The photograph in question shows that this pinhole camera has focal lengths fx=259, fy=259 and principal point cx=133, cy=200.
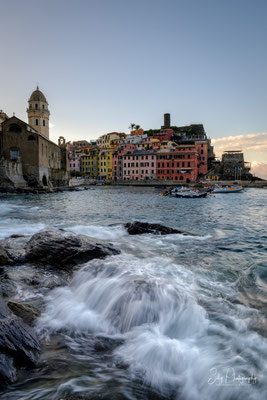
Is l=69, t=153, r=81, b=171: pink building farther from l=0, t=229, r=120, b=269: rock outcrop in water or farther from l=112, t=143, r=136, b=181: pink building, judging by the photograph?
l=0, t=229, r=120, b=269: rock outcrop in water

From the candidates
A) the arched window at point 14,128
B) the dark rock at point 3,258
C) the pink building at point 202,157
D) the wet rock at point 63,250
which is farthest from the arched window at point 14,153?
the pink building at point 202,157

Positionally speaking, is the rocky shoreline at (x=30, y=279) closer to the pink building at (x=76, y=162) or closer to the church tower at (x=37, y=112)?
the church tower at (x=37, y=112)

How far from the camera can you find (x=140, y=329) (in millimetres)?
4270

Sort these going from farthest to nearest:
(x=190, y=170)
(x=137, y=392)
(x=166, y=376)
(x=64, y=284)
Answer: (x=190, y=170)
(x=64, y=284)
(x=166, y=376)
(x=137, y=392)

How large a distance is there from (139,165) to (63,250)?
2898 inches

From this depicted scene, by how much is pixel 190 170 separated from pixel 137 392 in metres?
72.5

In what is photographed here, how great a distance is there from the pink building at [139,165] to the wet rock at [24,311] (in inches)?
2899

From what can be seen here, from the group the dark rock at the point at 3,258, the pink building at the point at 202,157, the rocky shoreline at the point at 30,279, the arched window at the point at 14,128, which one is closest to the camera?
the rocky shoreline at the point at 30,279

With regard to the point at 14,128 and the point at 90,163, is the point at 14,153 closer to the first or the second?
the point at 14,128

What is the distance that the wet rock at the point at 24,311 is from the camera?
4398mm

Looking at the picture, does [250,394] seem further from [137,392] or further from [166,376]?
[137,392]

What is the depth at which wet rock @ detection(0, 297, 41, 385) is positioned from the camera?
310cm

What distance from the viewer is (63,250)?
736 centimetres

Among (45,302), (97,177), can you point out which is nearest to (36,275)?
(45,302)
